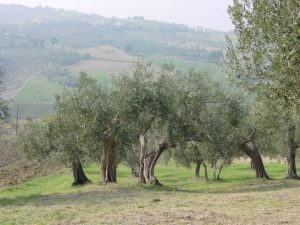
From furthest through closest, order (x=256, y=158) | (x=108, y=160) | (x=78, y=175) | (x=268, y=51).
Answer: (x=256, y=158) < (x=78, y=175) < (x=108, y=160) < (x=268, y=51)

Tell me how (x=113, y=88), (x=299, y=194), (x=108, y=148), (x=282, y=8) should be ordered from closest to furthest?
1. (x=282, y=8)
2. (x=299, y=194)
3. (x=113, y=88)
4. (x=108, y=148)

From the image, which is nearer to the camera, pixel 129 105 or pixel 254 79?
pixel 254 79

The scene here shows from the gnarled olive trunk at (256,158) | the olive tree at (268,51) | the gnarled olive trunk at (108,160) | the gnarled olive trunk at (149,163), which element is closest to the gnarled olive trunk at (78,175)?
the gnarled olive trunk at (108,160)

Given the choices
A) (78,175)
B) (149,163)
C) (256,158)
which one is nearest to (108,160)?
(149,163)

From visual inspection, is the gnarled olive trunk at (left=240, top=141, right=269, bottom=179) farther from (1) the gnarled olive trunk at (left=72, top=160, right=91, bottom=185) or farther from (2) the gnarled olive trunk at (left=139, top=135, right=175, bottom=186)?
(1) the gnarled olive trunk at (left=72, top=160, right=91, bottom=185)

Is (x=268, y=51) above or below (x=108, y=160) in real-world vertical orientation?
above

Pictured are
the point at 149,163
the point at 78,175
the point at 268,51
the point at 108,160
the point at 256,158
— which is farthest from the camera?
the point at 256,158

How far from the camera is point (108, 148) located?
3844 cm

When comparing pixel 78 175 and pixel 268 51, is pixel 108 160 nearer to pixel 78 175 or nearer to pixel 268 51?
Result: pixel 78 175

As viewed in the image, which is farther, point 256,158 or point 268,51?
point 256,158

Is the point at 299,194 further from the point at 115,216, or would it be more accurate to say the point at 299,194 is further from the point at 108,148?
the point at 108,148

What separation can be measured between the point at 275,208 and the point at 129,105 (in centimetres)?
1552

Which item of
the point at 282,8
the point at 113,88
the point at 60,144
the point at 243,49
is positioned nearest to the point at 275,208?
the point at 243,49

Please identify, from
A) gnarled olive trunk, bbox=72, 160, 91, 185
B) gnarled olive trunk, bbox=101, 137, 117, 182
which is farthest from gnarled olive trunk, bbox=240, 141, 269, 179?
gnarled olive trunk, bbox=72, 160, 91, 185
